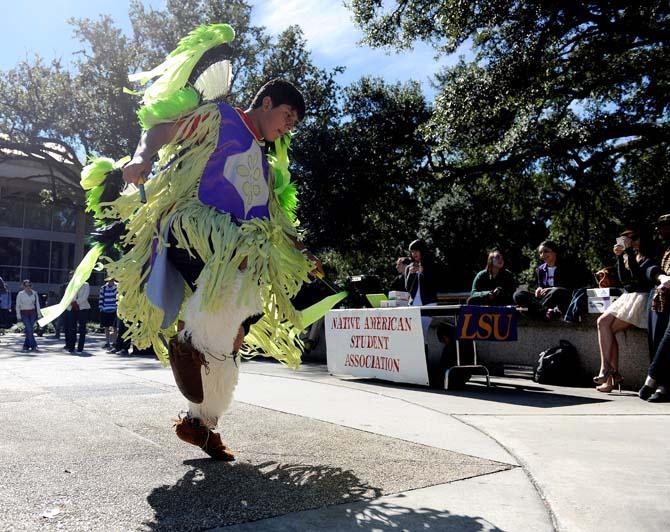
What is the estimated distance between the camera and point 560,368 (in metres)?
7.08

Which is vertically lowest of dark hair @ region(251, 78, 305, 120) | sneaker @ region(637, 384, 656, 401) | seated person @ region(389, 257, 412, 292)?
sneaker @ region(637, 384, 656, 401)

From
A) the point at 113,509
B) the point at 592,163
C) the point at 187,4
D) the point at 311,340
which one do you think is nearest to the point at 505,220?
the point at 592,163

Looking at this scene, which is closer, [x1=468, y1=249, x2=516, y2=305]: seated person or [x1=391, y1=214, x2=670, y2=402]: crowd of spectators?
[x1=391, y1=214, x2=670, y2=402]: crowd of spectators

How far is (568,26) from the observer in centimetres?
1237

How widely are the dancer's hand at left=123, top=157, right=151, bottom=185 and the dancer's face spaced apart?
2.31 feet

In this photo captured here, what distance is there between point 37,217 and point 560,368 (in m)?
39.0

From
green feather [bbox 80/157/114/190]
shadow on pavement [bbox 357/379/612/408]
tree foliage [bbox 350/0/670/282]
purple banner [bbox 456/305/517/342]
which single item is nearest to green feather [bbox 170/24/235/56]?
green feather [bbox 80/157/114/190]

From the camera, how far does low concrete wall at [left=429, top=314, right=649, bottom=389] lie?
661cm

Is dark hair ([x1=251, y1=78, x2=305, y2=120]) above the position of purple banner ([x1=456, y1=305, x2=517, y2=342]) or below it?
above

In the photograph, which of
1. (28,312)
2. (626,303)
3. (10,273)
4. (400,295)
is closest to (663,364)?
(626,303)

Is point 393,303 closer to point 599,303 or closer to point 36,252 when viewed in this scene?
point 599,303

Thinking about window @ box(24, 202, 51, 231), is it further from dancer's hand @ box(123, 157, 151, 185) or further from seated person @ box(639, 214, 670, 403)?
dancer's hand @ box(123, 157, 151, 185)

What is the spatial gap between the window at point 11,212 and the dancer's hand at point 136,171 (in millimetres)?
40016

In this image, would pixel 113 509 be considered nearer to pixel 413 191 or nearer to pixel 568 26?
pixel 568 26
